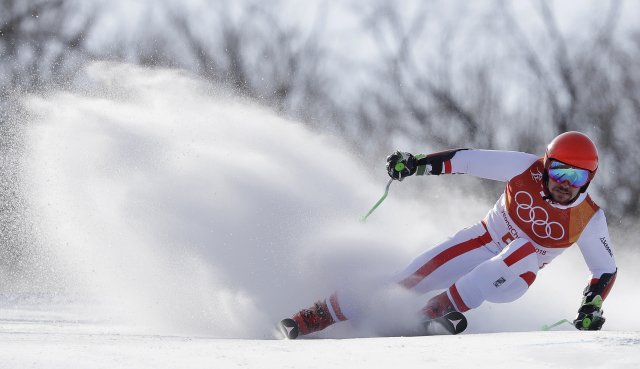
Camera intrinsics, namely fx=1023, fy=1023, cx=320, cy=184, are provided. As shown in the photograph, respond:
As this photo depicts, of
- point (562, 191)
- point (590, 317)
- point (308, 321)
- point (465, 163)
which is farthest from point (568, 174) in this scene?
point (308, 321)

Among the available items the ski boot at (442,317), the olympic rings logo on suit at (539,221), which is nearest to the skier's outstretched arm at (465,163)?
the olympic rings logo on suit at (539,221)

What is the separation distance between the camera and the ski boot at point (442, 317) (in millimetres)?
5598

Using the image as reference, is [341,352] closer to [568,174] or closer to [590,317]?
[590,317]

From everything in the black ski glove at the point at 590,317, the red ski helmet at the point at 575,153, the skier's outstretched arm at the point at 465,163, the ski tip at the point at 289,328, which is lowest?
the black ski glove at the point at 590,317

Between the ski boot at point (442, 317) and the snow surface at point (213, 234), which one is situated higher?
the snow surface at point (213, 234)

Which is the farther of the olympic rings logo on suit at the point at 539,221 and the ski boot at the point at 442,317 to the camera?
the olympic rings logo on suit at the point at 539,221

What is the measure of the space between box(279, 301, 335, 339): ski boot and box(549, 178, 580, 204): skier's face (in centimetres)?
153

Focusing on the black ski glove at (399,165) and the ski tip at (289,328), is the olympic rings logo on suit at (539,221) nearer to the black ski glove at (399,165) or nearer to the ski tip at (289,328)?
the black ski glove at (399,165)

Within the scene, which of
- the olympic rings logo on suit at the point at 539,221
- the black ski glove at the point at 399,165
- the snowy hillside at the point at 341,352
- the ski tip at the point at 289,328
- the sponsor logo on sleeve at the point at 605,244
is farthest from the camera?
the black ski glove at the point at 399,165

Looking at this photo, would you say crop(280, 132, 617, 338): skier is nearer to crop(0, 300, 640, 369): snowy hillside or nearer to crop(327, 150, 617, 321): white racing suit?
crop(327, 150, 617, 321): white racing suit

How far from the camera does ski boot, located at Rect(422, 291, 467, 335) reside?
560 centimetres

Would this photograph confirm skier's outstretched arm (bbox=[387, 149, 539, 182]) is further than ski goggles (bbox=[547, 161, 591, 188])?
Yes

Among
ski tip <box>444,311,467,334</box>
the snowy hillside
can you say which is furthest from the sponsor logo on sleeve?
the snowy hillside

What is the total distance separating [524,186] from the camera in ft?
20.4
